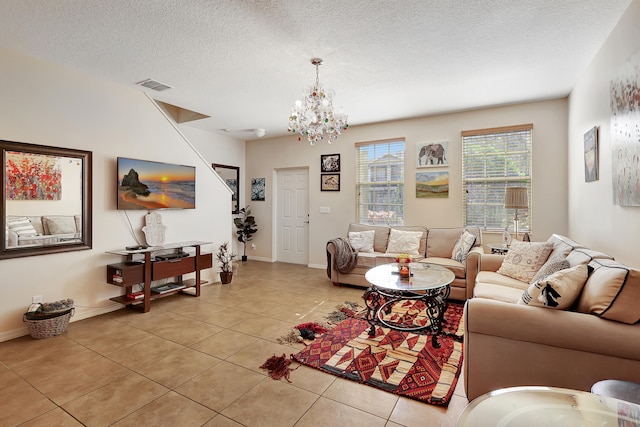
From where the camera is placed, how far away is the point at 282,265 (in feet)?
20.3

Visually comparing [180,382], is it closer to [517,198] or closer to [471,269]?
[471,269]

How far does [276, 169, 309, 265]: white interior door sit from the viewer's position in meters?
6.26

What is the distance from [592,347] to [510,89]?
3.24 metres

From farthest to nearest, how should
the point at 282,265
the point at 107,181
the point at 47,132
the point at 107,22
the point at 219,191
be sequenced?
1. the point at 282,265
2. the point at 219,191
3. the point at 107,181
4. the point at 47,132
5. the point at 107,22

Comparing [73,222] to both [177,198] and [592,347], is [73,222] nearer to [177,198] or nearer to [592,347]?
[177,198]

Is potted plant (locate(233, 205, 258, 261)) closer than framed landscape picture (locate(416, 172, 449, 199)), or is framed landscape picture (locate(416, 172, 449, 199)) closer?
framed landscape picture (locate(416, 172, 449, 199))

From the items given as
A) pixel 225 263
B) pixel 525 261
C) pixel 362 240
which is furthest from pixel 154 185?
pixel 525 261

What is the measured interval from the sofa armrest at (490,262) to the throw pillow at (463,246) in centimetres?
40

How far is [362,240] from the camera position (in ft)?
16.0

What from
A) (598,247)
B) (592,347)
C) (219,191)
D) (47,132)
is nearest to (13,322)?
(47,132)

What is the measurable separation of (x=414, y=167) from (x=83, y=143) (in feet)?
14.7

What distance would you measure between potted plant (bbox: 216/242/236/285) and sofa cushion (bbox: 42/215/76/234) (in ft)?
6.42

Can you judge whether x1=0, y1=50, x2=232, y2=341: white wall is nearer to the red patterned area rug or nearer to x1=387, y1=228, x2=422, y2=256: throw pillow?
the red patterned area rug

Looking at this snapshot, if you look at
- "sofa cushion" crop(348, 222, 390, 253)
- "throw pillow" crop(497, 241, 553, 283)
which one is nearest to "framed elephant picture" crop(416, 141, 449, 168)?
"sofa cushion" crop(348, 222, 390, 253)
